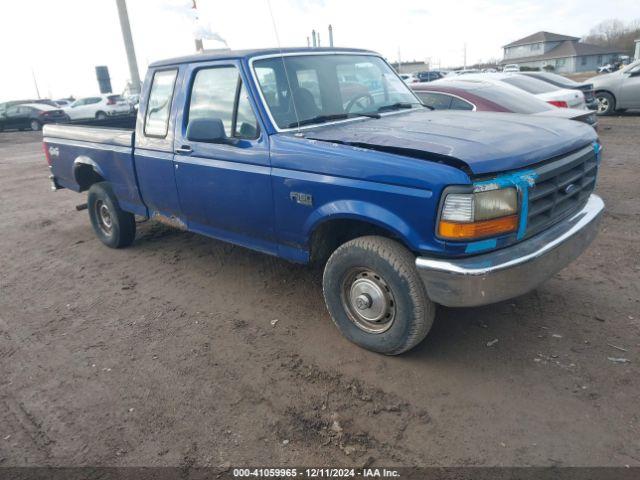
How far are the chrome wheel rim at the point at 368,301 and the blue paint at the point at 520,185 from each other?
0.87m

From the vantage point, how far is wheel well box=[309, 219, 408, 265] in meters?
3.33

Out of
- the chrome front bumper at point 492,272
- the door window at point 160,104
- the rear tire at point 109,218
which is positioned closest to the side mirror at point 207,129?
the door window at point 160,104

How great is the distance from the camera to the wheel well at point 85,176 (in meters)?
5.72

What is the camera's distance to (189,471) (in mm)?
2455

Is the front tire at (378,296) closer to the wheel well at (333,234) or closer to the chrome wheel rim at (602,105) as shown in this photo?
A: the wheel well at (333,234)

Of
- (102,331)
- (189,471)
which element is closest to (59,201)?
(102,331)

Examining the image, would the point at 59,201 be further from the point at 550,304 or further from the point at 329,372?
the point at 550,304

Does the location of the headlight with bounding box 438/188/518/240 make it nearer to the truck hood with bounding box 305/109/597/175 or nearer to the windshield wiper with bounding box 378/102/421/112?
the truck hood with bounding box 305/109/597/175

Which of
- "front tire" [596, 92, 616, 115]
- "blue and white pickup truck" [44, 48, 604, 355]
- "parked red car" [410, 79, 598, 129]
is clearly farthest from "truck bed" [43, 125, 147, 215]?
"front tire" [596, 92, 616, 115]

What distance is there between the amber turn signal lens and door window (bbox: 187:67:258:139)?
166 cm

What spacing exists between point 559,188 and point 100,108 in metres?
25.5

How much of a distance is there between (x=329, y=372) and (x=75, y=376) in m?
1.78

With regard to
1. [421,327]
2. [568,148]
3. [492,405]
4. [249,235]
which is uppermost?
[568,148]

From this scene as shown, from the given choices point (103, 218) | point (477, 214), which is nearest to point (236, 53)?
point (477, 214)
